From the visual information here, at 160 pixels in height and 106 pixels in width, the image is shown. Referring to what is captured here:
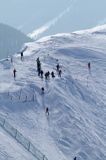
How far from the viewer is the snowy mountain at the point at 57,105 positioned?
55.2 metres

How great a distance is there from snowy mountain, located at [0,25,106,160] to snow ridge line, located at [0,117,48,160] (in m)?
0.39

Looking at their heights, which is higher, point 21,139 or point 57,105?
point 57,105

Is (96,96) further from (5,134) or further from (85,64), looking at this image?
(5,134)

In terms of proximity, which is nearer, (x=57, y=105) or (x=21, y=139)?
(x=21, y=139)

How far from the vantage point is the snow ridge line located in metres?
51.3

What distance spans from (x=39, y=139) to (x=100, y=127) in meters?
10.4

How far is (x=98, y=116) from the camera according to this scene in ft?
215

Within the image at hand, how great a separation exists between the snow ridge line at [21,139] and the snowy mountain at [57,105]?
39 centimetres

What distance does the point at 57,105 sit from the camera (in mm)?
65250

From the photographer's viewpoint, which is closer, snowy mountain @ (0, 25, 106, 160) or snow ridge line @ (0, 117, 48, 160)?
snow ridge line @ (0, 117, 48, 160)

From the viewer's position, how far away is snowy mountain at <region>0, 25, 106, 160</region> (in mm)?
55156

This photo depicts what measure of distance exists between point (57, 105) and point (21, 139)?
12.4 metres

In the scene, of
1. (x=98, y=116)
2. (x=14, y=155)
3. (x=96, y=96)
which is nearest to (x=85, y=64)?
(x=96, y=96)

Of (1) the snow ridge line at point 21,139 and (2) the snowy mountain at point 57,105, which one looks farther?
(2) the snowy mountain at point 57,105
